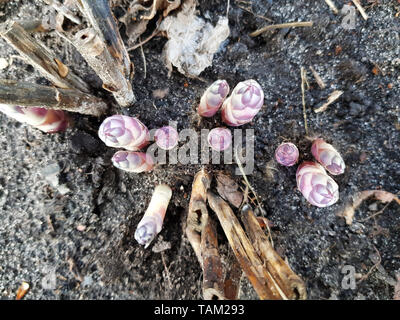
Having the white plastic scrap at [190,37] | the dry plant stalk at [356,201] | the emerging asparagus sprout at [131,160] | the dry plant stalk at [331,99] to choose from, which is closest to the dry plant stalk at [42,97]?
the emerging asparagus sprout at [131,160]

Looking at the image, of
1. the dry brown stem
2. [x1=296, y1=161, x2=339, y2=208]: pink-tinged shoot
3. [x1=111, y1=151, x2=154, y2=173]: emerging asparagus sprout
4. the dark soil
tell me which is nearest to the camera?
the dry brown stem

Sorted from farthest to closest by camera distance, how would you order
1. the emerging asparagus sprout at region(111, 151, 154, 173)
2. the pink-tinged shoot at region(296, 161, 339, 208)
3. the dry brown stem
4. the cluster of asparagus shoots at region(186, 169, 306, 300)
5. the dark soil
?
the dark soil → the emerging asparagus sprout at region(111, 151, 154, 173) → the pink-tinged shoot at region(296, 161, 339, 208) → the cluster of asparagus shoots at region(186, 169, 306, 300) → the dry brown stem

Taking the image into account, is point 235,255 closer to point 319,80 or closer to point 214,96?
point 214,96

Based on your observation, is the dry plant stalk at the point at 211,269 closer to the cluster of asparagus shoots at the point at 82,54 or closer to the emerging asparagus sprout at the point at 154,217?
the emerging asparagus sprout at the point at 154,217

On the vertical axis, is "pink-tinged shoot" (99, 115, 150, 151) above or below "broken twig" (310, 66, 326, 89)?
below

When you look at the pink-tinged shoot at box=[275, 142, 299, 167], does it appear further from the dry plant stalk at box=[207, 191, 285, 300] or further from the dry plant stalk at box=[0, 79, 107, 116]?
the dry plant stalk at box=[0, 79, 107, 116]

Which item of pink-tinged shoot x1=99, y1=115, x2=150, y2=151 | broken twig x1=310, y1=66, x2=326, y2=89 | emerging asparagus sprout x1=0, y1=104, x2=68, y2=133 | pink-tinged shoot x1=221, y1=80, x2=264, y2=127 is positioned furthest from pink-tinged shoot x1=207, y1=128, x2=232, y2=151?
emerging asparagus sprout x1=0, y1=104, x2=68, y2=133

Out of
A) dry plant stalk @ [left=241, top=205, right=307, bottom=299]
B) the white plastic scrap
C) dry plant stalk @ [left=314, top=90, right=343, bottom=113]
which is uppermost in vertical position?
the white plastic scrap
